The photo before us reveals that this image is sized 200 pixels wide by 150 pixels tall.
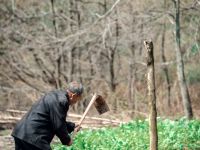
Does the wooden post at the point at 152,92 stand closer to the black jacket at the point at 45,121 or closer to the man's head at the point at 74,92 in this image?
the man's head at the point at 74,92

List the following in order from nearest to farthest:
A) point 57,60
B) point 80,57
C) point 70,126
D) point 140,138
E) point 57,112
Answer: point 57,112 → point 70,126 → point 140,138 → point 57,60 → point 80,57

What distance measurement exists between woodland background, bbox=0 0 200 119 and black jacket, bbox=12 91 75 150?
17417 mm

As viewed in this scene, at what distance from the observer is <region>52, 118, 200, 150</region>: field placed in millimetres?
9570

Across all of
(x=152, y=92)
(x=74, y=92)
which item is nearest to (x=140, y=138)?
(x=152, y=92)

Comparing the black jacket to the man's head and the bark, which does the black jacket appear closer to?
the man's head

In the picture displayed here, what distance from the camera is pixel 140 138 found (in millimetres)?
10250

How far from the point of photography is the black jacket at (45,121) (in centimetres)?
709

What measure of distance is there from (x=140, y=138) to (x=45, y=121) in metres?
3.43

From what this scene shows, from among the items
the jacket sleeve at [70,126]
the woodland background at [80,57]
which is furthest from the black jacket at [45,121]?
the woodland background at [80,57]

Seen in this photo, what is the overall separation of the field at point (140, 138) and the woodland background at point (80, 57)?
41.9 ft

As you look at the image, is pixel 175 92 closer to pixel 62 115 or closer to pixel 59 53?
pixel 59 53

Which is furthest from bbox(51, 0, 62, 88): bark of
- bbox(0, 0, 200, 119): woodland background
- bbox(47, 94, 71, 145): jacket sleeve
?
bbox(47, 94, 71, 145): jacket sleeve

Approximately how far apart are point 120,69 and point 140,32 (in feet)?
11.1

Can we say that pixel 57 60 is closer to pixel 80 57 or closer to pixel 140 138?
pixel 80 57
